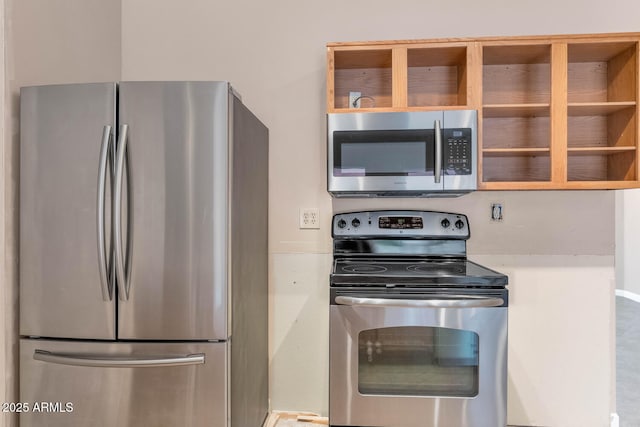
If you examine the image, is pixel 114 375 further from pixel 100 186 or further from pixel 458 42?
pixel 458 42

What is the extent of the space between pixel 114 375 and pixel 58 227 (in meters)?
0.56

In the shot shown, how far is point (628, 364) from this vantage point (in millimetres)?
2512

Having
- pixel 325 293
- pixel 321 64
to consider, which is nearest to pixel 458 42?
pixel 321 64

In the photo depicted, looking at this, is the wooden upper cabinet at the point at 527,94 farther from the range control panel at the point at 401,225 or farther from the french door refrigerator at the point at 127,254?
the french door refrigerator at the point at 127,254

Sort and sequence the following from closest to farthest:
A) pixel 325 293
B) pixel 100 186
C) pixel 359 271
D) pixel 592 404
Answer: pixel 100 186
pixel 359 271
pixel 592 404
pixel 325 293

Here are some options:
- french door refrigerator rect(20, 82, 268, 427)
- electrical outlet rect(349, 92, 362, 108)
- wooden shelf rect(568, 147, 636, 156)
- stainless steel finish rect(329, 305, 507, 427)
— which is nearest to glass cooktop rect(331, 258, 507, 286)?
stainless steel finish rect(329, 305, 507, 427)

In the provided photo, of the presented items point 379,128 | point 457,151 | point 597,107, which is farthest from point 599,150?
point 379,128

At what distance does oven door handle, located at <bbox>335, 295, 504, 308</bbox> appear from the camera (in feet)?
5.00

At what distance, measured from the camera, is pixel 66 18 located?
1.77 m

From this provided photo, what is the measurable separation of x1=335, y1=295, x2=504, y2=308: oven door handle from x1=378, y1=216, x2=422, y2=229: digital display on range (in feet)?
1.88

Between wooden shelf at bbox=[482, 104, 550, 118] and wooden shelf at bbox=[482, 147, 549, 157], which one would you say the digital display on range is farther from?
wooden shelf at bbox=[482, 104, 550, 118]

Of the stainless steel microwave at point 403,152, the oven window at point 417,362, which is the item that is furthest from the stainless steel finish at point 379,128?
the oven window at point 417,362

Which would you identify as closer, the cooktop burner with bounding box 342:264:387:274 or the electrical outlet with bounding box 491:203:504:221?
the cooktop burner with bounding box 342:264:387:274

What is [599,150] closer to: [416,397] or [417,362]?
[417,362]
